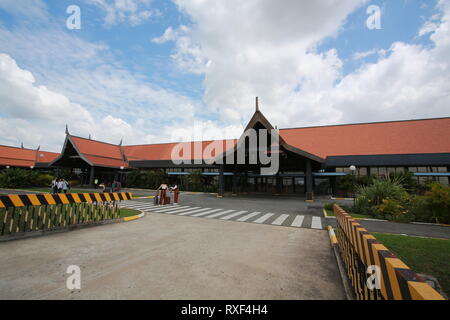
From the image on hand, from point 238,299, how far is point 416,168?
29431 millimetres

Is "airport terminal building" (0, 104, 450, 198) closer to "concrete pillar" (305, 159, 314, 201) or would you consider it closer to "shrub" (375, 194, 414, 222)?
"concrete pillar" (305, 159, 314, 201)

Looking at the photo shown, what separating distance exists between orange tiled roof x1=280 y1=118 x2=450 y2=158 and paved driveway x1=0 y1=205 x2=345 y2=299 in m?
25.7

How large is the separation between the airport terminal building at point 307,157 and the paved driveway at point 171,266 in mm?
15099

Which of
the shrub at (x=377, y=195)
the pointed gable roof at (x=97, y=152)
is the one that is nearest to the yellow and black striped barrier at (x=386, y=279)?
the shrub at (x=377, y=195)

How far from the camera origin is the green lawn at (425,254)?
3818 millimetres

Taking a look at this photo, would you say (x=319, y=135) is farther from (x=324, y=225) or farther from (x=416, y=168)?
(x=324, y=225)

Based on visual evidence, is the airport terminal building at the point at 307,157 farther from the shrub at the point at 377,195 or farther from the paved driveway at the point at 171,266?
the paved driveway at the point at 171,266

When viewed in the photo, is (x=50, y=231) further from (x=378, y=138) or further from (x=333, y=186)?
(x=378, y=138)

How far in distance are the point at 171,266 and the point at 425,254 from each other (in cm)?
583

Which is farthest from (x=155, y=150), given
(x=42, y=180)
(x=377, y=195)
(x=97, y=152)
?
(x=377, y=195)

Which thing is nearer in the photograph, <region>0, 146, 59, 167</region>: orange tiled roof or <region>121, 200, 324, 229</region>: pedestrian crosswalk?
<region>121, 200, 324, 229</region>: pedestrian crosswalk

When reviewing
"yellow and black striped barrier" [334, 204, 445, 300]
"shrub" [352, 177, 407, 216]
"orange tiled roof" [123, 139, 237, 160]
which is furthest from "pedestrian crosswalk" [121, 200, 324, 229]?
"orange tiled roof" [123, 139, 237, 160]

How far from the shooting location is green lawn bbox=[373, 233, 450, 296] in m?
3.82
